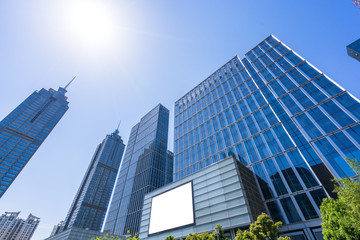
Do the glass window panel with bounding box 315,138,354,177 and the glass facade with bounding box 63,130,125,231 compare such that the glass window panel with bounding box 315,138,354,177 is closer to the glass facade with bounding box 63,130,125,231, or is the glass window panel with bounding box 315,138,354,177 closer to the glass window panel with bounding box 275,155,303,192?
the glass window panel with bounding box 275,155,303,192

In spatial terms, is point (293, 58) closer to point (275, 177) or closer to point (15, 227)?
point (275, 177)

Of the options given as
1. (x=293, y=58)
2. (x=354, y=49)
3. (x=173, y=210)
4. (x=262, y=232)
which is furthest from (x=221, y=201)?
(x=354, y=49)

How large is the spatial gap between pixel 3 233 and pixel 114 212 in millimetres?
160112

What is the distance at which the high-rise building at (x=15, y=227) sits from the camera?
162875mm

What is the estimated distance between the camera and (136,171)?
98.5 metres

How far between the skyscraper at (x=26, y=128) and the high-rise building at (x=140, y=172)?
2936 inches

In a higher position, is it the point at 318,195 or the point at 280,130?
the point at 280,130

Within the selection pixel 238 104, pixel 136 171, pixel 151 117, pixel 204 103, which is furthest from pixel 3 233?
pixel 238 104

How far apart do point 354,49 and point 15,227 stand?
29873 centimetres

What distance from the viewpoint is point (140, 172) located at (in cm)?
9525

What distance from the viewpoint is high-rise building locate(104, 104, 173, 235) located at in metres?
82.1

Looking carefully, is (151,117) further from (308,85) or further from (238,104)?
(308,85)

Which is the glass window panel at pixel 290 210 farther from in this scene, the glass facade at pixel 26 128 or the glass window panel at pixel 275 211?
the glass facade at pixel 26 128

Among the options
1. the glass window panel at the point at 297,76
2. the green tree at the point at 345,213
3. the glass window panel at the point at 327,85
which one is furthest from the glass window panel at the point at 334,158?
the glass window panel at the point at 297,76
